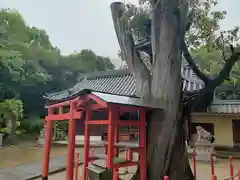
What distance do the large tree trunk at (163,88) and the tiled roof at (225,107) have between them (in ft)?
27.4

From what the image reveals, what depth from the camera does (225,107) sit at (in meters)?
14.2

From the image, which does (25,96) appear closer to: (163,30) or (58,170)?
(58,170)

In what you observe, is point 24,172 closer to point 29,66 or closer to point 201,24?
point 201,24

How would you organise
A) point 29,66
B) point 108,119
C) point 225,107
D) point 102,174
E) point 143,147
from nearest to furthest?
1. point 108,119
2. point 102,174
3. point 143,147
4. point 225,107
5. point 29,66

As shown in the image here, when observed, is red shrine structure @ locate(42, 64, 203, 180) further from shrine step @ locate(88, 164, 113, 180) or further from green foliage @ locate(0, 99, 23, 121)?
green foliage @ locate(0, 99, 23, 121)

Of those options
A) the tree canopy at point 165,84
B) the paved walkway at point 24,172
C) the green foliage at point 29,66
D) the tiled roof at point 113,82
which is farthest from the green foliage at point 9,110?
the tree canopy at point 165,84

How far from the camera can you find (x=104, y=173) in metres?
5.25

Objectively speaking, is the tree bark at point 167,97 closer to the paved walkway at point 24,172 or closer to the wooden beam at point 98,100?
the wooden beam at point 98,100

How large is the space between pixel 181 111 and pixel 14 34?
69.5 feet

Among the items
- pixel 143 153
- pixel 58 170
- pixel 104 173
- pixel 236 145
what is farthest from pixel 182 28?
pixel 236 145

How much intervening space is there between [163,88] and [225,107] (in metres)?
10.0

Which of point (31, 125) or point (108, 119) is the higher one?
point (108, 119)

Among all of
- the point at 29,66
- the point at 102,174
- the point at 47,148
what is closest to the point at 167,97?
the point at 102,174

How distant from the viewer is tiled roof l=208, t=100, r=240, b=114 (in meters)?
13.2
